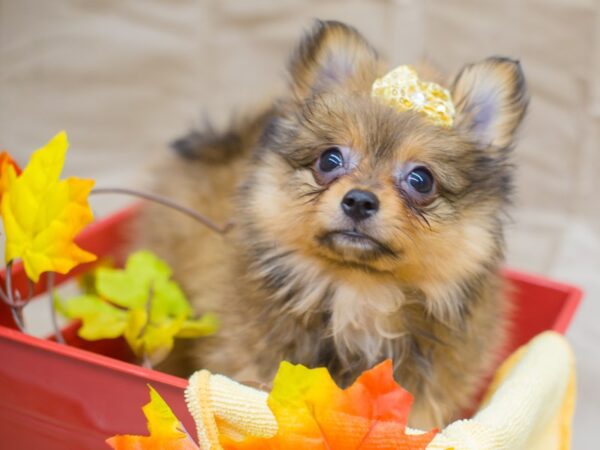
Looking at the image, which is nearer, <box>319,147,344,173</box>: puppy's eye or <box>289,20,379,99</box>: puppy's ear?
<box>319,147,344,173</box>: puppy's eye

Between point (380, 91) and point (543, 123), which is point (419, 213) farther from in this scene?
point (543, 123)

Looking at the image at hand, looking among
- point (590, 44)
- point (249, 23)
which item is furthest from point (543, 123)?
point (249, 23)

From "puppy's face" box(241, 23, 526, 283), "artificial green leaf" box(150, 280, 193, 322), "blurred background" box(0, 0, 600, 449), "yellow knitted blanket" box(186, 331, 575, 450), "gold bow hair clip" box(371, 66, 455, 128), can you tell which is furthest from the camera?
"blurred background" box(0, 0, 600, 449)

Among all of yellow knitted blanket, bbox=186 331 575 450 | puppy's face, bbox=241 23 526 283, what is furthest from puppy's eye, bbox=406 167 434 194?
yellow knitted blanket, bbox=186 331 575 450

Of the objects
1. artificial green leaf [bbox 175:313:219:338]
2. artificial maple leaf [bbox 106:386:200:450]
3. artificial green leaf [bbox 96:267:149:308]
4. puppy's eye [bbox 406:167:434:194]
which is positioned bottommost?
artificial green leaf [bbox 96:267:149:308]

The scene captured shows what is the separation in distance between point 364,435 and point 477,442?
0.25m

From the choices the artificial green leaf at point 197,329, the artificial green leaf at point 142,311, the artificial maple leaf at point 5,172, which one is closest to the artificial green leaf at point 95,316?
the artificial green leaf at point 142,311

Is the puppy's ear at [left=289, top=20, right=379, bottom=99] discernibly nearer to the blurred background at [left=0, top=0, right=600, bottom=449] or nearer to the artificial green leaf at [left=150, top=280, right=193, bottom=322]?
the artificial green leaf at [left=150, top=280, right=193, bottom=322]

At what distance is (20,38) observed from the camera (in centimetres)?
326

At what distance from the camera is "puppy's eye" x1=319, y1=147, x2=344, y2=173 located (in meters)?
1.62

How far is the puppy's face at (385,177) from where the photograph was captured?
1.55 meters

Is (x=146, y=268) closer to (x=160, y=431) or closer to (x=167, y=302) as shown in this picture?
(x=167, y=302)

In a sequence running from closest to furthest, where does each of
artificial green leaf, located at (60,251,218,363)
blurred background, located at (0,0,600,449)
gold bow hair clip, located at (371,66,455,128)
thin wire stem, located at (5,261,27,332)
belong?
1. gold bow hair clip, located at (371,66,455,128)
2. thin wire stem, located at (5,261,27,332)
3. artificial green leaf, located at (60,251,218,363)
4. blurred background, located at (0,0,600,449)

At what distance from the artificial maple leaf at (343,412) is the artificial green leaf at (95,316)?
0.74 metres
